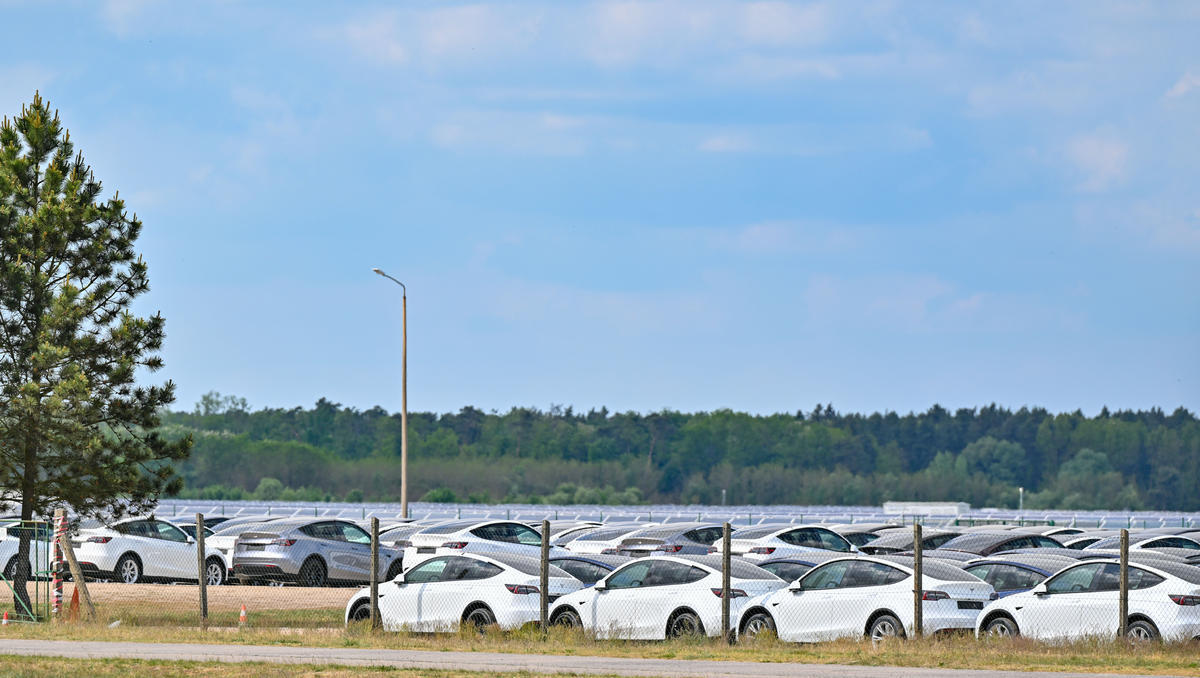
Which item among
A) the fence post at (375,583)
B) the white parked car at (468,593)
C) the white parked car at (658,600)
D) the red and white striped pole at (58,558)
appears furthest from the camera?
the red and white striped pole at (58,558)

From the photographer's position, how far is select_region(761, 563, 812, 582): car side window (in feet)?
74.6

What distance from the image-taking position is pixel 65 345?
23.9 metres

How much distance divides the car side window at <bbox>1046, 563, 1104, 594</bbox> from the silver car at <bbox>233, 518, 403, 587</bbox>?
43.1 ft

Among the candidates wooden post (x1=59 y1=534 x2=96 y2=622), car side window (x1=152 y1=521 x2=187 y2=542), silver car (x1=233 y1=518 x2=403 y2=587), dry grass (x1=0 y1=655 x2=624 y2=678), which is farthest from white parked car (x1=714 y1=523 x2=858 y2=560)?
dry grass (x1=0 y1=655 x2=624 y2=678)

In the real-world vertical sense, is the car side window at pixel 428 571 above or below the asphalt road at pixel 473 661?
above

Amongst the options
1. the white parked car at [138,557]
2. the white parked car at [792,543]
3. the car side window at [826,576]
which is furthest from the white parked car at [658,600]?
the white parked car at [138,557]

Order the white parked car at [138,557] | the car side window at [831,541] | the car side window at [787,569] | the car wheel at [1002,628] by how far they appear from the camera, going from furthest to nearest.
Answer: the car side window at [831,541]
the white parked car at [138,557]
the car side window at [787,569]
the car wheel at [1002,628]

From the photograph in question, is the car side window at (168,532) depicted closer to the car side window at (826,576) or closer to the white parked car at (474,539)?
the white parked car at (474,539)

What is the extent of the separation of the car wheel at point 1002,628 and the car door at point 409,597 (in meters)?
7.43

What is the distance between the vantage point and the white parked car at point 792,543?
97.0 ft

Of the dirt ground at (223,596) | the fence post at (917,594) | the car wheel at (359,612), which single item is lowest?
the dirt ground at (223,596)

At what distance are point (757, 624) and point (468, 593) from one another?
3.94 m

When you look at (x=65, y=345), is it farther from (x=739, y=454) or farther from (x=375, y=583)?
(x=739, y=454)

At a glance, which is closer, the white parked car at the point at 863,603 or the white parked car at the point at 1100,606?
the white parked car at the point at 1100,606
